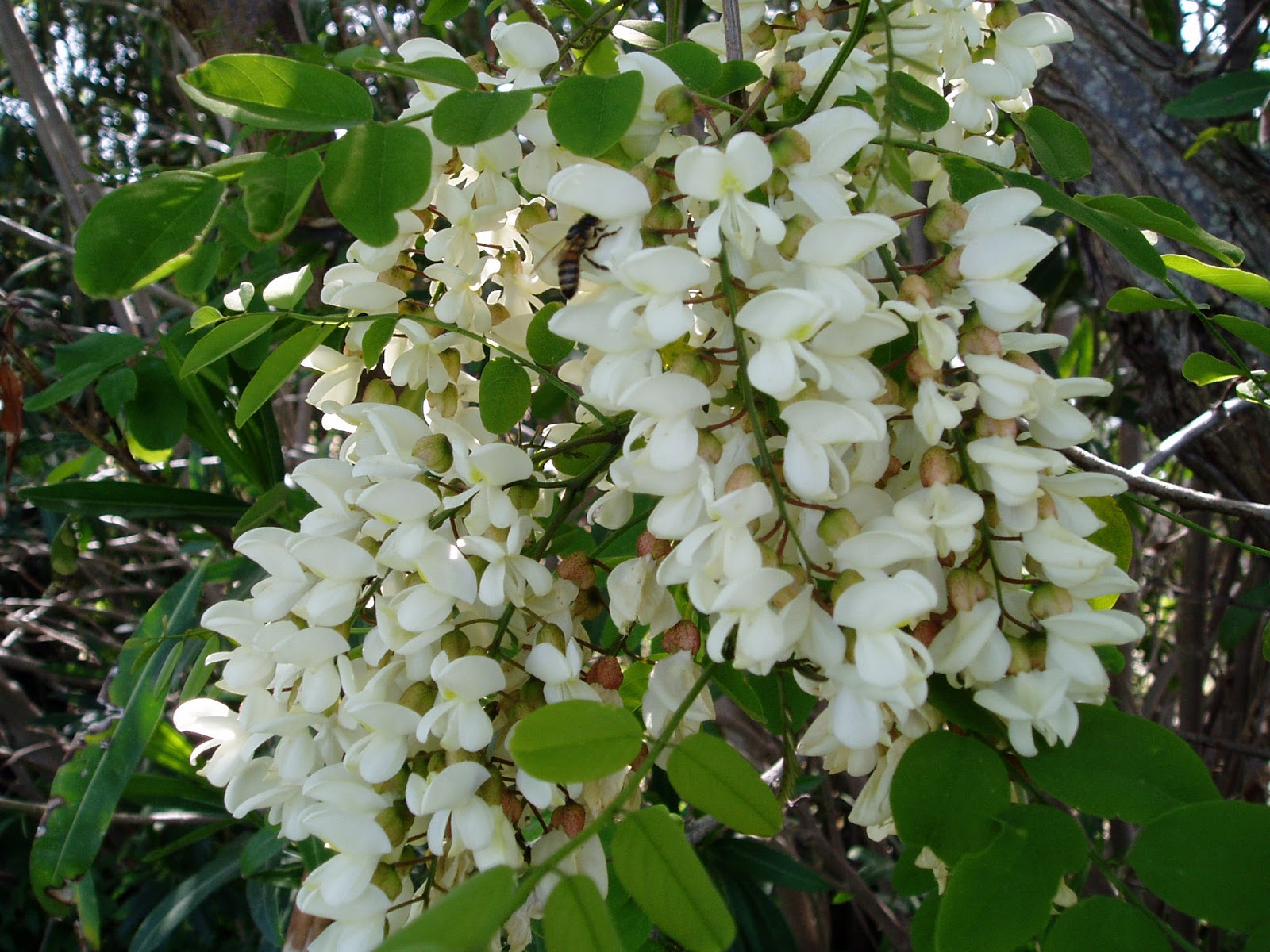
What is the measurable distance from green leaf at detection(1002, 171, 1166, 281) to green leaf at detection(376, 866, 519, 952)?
455 millimetres

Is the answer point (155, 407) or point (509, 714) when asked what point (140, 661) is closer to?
point (155, 407)

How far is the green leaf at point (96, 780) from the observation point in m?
0.86

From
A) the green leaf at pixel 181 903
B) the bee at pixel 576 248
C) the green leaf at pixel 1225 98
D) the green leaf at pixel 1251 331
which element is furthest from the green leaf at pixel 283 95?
the green leaf at pixel 181 903

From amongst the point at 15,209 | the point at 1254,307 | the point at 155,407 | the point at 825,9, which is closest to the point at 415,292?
the point at 155,407

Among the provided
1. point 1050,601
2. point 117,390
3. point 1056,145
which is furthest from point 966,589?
point 117,390

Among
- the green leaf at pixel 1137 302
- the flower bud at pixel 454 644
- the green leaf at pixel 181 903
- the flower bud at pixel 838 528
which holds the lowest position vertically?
the green leaf at pixel 181 903

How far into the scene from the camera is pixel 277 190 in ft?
1.54

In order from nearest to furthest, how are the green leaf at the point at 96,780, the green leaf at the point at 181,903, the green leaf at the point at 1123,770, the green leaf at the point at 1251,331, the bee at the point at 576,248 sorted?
the green leaf at the point at 1123,770 → the bee at the point at 576,248 → the green leaf at the point at 1251,331 → the green leaf at the point at 96,780 → the green leaf at the point at 181,903

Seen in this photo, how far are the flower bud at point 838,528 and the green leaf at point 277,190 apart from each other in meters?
0.29

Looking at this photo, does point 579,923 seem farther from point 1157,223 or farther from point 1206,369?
point 1206,369

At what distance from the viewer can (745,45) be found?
0.69m

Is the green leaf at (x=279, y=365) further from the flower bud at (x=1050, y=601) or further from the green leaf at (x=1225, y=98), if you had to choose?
the green leaf at (x=1225, y=98)

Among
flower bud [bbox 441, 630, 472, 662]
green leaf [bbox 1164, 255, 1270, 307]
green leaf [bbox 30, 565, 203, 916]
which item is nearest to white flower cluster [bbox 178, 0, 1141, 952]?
flower bud [bbox 441, 630, 472, 662]

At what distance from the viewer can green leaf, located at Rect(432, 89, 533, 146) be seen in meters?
0.47
